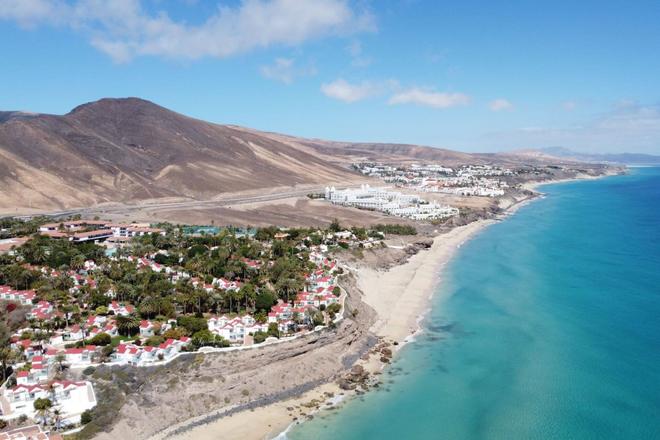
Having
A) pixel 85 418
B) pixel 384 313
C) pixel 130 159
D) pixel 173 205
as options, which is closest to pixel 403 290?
pixel 384 313

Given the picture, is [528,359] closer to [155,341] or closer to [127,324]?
[155,341]

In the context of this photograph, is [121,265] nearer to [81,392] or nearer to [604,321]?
[81,392]

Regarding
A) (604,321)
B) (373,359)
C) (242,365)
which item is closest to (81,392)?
(242,365)

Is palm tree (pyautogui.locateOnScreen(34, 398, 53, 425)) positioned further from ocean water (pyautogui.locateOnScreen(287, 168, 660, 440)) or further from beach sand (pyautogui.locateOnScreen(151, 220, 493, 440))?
ocean water (pyautogui.locateOnScreen(287, 168, 660, 440))

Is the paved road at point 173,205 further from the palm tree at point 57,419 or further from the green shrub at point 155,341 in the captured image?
the palm tree at point 57,419

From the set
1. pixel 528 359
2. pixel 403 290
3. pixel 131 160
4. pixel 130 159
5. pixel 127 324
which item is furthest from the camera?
pixel 130 159

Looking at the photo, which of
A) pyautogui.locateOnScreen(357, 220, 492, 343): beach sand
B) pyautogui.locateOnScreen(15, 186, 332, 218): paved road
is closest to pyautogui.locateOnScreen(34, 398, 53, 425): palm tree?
pyautogui.locateOnScreen(357, 220, 492, 343): beach sand

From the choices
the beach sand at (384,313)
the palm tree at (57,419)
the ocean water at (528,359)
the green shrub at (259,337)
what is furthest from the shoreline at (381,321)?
the green shrub at (259,337)
